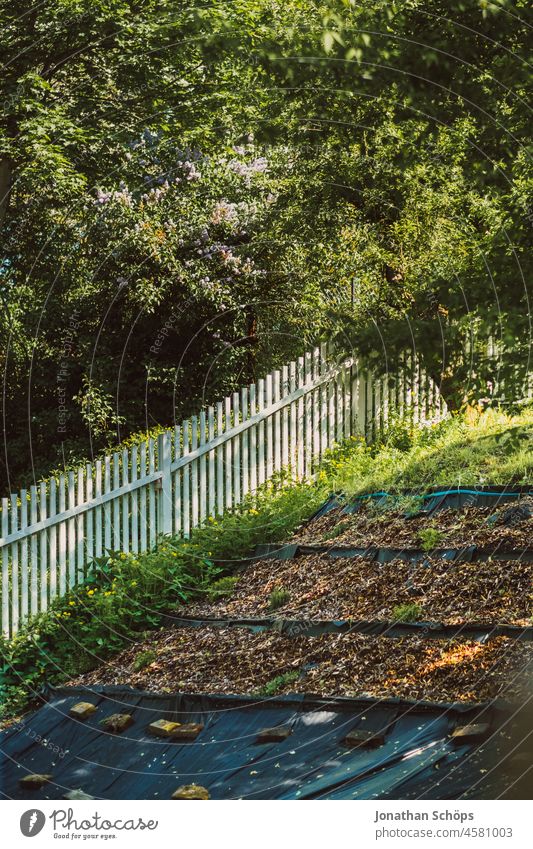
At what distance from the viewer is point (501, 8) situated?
5.15m

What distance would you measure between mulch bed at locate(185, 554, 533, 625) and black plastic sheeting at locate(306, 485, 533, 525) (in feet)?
2.81

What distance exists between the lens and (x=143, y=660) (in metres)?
6.63

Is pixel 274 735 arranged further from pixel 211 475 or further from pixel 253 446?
pixel 253 446

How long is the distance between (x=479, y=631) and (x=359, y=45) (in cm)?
340

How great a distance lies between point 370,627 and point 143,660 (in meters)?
1.68

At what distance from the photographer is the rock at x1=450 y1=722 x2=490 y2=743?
4.39 meters

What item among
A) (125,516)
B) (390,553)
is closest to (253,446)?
(125,516)

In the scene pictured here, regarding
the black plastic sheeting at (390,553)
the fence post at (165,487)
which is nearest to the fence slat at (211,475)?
the fence post at (165,487)

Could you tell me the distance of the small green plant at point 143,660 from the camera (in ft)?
21.6

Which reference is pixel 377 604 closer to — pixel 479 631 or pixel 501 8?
pixel 479 631

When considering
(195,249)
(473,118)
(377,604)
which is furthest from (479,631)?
(195,249)

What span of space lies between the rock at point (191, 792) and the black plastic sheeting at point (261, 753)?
45 millimetres

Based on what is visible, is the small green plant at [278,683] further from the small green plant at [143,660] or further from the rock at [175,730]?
the small green plant at [143,660]
